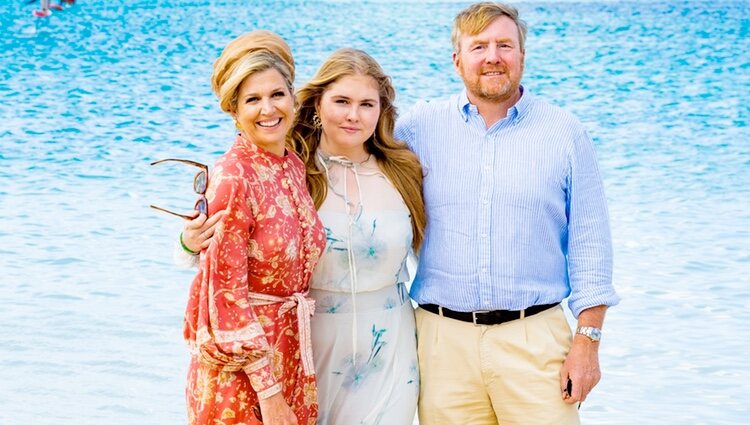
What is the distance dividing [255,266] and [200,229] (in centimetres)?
16

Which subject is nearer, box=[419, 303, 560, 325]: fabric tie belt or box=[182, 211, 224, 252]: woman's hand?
box=[182, 211, 224, 252]: woman's hand

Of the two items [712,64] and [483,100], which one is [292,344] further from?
[712,64]

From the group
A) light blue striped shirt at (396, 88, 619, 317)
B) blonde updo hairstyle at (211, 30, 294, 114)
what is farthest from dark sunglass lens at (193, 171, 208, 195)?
light blue striped shirt at (396, 88, 619, 317)

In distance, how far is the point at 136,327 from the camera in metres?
5.91

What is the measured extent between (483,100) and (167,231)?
529 centimetres

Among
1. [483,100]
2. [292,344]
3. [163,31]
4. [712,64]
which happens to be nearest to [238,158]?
[292,344]

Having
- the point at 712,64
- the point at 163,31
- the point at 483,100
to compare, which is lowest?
the point at 483,100

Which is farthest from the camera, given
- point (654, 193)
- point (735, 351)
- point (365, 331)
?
Answer: point (654, 193)

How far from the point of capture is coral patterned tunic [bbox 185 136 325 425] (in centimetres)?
233

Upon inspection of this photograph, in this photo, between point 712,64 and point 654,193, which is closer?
point 654,193

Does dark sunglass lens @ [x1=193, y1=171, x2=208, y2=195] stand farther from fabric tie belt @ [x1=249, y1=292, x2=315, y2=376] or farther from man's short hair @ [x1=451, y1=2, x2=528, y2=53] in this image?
man's short hair @ [x1=451, y1=2, x2=528, y2=53]

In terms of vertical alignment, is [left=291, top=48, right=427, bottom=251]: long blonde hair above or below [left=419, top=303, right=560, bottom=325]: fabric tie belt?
above

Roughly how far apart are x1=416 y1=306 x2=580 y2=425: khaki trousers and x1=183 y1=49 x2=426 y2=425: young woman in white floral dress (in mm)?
76

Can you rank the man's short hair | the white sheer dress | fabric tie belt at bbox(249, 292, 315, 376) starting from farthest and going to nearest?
the man's short hair < the white sheer dress < fabric tie belt at bbox(249, 292, 315, 376)
